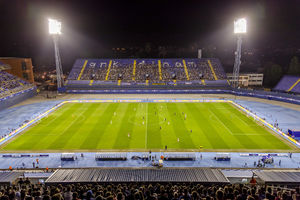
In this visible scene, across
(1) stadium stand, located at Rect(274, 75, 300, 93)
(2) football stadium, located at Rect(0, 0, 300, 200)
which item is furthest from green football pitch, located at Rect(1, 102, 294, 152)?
(1) stadium stand, located at Rect(274, 75, 300, 93)

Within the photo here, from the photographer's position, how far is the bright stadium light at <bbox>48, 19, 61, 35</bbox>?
54.7m

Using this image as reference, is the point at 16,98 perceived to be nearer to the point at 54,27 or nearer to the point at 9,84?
the point at 9,84

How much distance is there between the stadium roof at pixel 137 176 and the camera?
17.2 m

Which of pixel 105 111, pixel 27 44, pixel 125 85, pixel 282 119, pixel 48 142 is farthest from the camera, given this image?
pixel 27 44

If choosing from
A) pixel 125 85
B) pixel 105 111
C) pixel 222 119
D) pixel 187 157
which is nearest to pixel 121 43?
pixel 125 85

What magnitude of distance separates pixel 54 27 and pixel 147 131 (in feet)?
135

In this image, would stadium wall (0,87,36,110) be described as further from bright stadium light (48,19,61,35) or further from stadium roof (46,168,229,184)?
stadium roof (46,168,229,184)

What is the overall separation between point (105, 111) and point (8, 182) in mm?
29415

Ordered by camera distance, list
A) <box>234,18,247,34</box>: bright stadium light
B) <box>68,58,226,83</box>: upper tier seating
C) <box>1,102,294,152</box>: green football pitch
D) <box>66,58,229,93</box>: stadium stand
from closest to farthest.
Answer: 1. <box>1,102,294,152</box>: green football pitch
2. <box>234,18,247,34</box>: bright stadium light
3. <box>66,58,229,93</box>: stadium stand
4. <box>68,58,226,83</box>: upper tier seating

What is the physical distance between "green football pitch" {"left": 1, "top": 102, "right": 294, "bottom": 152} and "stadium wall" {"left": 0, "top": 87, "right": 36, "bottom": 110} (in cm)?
1397

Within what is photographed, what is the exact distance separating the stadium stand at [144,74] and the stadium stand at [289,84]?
17.0 meters

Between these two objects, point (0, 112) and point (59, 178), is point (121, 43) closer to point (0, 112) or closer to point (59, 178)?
point (0, 112)

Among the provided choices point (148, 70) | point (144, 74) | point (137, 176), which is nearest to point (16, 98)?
point (144, 74)

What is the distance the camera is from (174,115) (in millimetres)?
42656
